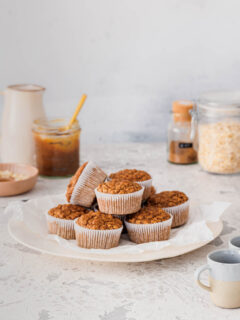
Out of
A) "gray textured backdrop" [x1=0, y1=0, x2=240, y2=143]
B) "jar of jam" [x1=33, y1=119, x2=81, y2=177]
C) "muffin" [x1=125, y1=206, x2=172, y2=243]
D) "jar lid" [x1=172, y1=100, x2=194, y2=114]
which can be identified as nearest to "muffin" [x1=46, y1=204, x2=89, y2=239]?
"muffin" [x1=125, y1=206, x2=172, y2=243]

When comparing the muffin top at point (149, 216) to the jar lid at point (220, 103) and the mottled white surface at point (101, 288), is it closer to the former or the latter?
the mottled white surface at point (101, 288)

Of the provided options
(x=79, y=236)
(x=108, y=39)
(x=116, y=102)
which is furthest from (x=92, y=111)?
(x=79, y=236)

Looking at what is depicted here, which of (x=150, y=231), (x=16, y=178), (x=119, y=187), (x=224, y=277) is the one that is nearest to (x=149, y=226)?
(x=150, y=231)

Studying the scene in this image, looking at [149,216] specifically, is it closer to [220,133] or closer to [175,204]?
[175,204]

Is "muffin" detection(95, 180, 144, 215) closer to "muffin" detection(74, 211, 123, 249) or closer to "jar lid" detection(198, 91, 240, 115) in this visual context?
"muffin" detection(74, 211, 123, 249)

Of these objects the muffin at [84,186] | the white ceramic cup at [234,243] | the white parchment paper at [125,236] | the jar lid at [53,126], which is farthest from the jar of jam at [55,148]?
the white ceramic cup at [234,243]

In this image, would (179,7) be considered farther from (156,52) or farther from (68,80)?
(68,80)
